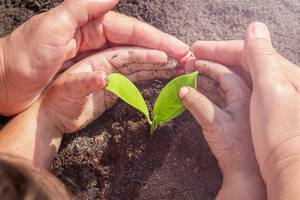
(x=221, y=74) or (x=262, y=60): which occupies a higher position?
(x=262, y=60)

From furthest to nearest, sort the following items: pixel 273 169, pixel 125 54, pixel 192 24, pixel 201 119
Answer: pixel 192 24
pixel 125 54
pixel 201 119
pixel 273 169

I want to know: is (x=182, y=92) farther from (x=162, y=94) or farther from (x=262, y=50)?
(x=262, y=50)

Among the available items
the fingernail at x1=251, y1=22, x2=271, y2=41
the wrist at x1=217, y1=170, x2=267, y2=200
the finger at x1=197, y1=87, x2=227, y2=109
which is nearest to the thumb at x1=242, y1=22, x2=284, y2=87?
the fingernail at x1=251, y1=22, x2=271, y2=41

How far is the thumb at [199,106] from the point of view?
2.40 feet

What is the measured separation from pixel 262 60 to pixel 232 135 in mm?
307

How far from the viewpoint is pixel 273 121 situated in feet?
2.23

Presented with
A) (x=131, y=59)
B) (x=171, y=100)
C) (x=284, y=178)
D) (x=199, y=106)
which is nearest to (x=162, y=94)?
(x=171, y=100)

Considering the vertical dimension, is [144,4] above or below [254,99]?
above

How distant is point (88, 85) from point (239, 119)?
0.63 meters

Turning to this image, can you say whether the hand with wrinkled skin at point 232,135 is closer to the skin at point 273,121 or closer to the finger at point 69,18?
the skin at point 273,121

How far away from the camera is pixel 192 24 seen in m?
1.23

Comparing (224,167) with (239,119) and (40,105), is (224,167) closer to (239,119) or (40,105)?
(239,119)

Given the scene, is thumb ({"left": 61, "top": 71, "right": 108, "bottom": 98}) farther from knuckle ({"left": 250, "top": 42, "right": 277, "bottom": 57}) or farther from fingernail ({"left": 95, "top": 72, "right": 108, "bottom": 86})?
knuckle ({"left": 250, "top": 42, "right": 277, "bottom": 57})

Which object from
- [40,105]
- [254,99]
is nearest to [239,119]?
[254,99]
